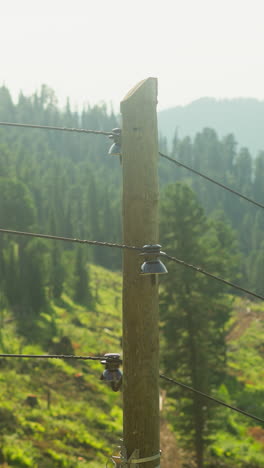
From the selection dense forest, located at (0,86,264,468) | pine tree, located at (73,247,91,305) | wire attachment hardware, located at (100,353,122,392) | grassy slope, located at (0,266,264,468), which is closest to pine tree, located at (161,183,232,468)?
dense forest, located at (0,86,264,468)

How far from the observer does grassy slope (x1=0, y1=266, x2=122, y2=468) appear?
23.2 m

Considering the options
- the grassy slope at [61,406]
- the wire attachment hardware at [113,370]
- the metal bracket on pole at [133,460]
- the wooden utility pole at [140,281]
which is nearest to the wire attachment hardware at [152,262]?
the wooden utility pole at [140,281]

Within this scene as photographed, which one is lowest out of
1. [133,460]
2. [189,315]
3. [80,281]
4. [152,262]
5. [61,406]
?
[61,406]

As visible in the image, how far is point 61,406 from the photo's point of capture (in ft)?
101

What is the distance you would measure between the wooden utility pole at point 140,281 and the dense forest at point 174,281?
19126 mm

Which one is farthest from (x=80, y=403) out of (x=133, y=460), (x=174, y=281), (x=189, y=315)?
(x=133, y=460)

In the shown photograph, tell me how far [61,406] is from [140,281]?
92.8ft

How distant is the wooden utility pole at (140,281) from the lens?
462 centimetres

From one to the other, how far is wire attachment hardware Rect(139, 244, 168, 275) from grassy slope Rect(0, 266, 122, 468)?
19.6 metres

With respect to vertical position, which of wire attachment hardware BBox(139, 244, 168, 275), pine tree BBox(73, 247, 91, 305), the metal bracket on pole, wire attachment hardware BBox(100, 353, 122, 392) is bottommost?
pine tree BBox(73, 247, 91, 305)

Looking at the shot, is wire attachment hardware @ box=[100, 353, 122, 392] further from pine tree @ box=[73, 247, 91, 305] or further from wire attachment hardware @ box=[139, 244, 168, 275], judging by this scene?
pine tree @ box=[73, 247, 91, 305]

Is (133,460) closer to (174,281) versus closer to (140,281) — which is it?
(140,281)

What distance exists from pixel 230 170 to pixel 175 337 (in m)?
121

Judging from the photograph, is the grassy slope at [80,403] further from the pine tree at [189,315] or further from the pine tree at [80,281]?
the pine tree at [80,281]
